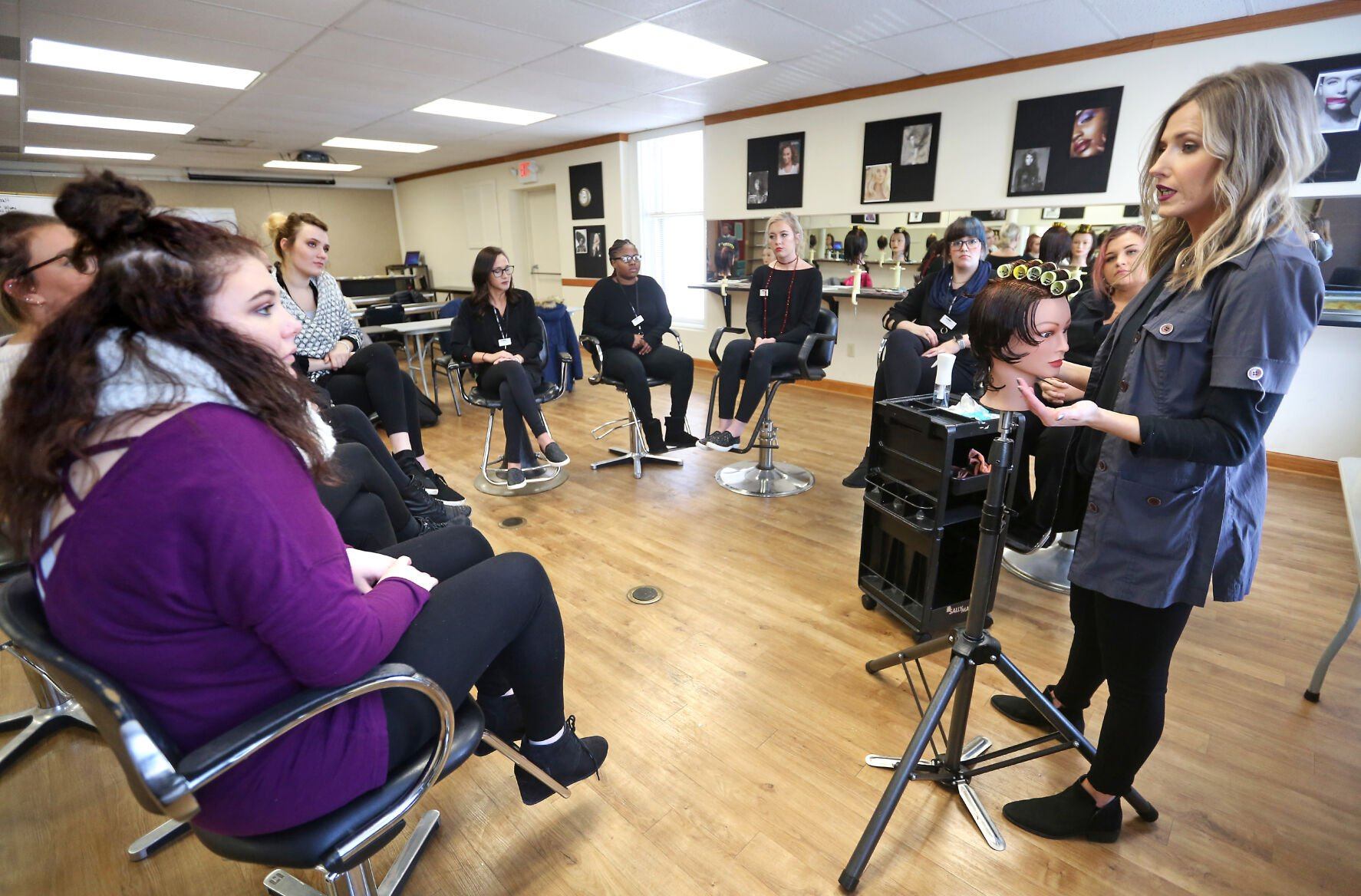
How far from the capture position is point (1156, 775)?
154cm

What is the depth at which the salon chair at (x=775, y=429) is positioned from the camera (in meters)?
3.23

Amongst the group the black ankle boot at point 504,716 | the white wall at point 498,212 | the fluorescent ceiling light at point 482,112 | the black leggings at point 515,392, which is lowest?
the black ankle boot at point 504,716

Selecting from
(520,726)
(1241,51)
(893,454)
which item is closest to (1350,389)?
(1241,51)

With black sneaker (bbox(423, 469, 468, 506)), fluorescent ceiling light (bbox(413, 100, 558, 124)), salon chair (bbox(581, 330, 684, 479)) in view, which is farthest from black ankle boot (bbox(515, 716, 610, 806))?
fluorescent ceiling light (bbox(413, 100, 558, 124))

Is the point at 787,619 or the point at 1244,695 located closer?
the point at 1244,695

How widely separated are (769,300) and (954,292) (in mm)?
992

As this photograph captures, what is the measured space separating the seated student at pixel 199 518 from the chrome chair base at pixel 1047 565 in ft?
7.86

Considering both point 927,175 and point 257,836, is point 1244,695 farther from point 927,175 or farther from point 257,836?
point 927,175

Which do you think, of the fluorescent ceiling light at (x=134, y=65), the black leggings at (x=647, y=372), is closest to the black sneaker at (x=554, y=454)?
the black leggings at (x=647, y=372)

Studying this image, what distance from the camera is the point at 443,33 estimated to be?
11.6 feet

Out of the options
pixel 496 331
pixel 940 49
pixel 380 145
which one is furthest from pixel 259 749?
pixel 380 145

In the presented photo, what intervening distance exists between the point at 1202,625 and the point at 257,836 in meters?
2.80

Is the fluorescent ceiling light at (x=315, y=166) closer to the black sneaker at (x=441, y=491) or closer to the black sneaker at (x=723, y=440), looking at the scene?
the black sneaker at (x=441, y=491)

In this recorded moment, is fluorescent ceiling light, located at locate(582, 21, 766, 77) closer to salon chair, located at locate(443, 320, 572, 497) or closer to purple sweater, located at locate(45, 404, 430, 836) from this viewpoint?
salon chair, located at locate(443, 320, 572, 497)
